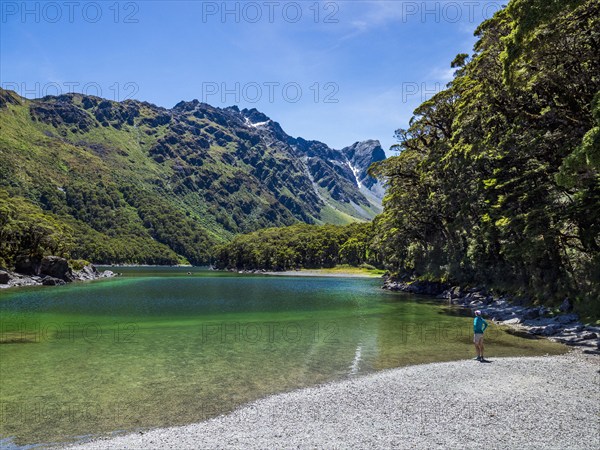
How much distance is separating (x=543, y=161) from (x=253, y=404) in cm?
3469

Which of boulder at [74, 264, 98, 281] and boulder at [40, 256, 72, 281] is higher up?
boulder at [40, 256, 72, 281]

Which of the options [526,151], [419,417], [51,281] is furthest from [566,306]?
[51,281]

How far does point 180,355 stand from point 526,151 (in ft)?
105

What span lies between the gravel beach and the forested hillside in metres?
10.4

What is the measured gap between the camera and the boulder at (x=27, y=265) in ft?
325

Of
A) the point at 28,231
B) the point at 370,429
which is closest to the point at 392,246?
the point at 370,429

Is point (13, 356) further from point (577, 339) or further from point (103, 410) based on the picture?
point (577, 339)

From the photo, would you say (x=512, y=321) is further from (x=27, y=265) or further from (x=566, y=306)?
(x=27, y=265)

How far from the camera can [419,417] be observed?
15.5 m

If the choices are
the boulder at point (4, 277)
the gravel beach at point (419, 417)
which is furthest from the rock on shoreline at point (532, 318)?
the boulder at point (4, 277)

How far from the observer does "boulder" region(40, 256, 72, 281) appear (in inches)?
4077

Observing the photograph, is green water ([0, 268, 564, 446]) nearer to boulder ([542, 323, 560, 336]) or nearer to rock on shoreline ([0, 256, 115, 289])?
boulder ([542, 323, 560, 336])

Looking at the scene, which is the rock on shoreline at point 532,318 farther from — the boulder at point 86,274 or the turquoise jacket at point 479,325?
the boulder at point 86,274

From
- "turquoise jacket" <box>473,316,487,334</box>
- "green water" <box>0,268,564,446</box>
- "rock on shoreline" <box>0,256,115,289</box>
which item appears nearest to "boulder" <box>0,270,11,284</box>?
"rock on shoreline" <box>0,256,115,289</box>
